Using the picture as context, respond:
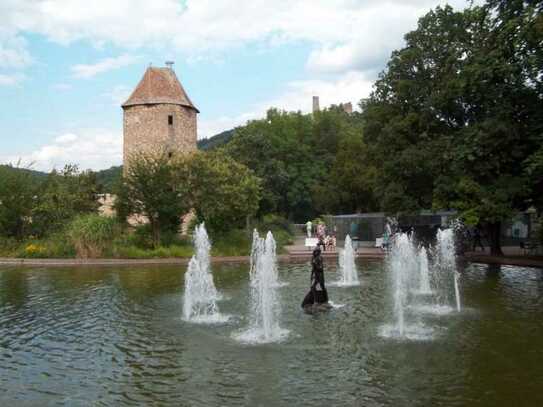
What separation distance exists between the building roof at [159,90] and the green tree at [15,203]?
13937 mm

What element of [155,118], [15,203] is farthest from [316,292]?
[155,118]

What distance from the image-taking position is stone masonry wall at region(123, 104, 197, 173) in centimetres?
4241

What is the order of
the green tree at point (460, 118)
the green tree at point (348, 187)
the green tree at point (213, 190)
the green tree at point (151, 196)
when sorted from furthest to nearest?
1. the green tree at point (348, 187)
2. the green tree at point (213, 190)
3. the green tree at point (151, 196)
4. the green tree at point (460, 118)

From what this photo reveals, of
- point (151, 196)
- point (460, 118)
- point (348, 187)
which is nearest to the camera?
point (460, 118)

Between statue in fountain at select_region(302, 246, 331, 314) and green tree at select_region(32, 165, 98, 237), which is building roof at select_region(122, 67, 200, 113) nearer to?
green tree at select_region(32, 165, 98, 237)

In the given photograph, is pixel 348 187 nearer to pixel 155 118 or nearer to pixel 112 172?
pixel 155 118

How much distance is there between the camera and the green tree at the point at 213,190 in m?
31.0

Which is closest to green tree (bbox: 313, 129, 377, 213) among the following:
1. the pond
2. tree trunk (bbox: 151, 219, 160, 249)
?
tree trunk (bbox: 151, 219, 160, 249)

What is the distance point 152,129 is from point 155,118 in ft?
2.97

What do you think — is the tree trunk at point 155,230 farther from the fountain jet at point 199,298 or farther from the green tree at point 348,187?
the green tree at point 348,187

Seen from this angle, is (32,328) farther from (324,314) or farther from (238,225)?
(238,225)

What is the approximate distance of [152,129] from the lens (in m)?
42.5

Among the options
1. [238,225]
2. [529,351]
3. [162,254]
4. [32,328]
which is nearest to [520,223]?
[238,225]

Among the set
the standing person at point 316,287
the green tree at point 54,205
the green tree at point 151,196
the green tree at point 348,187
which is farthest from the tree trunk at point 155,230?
the green tree at point 348,187
